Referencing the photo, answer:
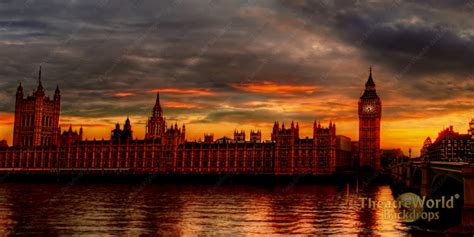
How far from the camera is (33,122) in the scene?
19488 cm

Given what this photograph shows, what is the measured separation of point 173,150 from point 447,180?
4482 inches

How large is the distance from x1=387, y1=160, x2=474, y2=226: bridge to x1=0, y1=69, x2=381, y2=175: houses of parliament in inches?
1956

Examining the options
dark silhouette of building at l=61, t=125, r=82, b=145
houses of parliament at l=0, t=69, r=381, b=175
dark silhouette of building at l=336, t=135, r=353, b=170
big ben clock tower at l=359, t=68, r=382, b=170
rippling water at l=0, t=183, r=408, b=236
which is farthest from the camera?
big ben clock tower at l=359, t=68, r=382, b=170

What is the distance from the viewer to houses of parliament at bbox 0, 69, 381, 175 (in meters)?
155

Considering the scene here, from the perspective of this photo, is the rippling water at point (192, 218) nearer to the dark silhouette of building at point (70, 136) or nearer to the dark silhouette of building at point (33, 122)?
the dark silhouette of building at point (70, 136)

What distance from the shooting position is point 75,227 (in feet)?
150

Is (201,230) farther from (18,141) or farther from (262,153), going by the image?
(18,141)

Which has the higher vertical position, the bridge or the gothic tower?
the gothic tower

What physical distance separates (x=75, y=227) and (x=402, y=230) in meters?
25.3

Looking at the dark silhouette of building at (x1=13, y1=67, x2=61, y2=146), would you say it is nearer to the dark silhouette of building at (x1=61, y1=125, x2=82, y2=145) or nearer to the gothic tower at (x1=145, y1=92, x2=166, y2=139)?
the dark silhouette of building at (x1=61, y1=125, x2=82, y2=145)

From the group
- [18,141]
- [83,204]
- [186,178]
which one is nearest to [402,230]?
[83,204]

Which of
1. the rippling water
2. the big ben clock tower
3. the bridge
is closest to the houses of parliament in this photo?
the big ben clock tower

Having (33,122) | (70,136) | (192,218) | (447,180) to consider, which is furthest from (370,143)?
(192,218)

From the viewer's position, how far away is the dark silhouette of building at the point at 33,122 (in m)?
193
